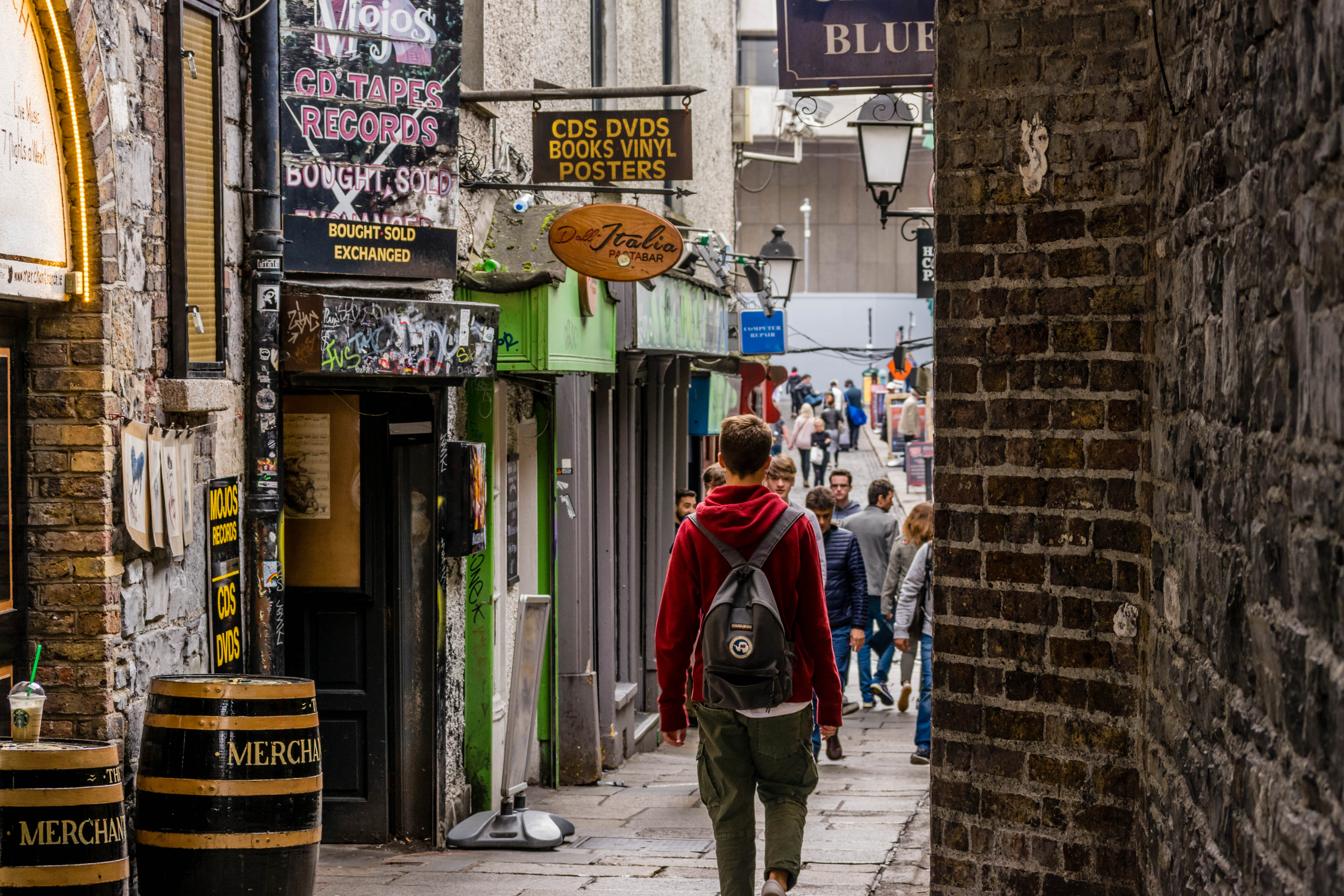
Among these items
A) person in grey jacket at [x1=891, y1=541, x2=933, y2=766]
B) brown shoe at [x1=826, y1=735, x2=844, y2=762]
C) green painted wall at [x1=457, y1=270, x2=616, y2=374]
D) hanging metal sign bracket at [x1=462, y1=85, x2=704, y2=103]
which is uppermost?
hanging metal sign bracket at [x1=462, y1=85, x2=704, y2=103]

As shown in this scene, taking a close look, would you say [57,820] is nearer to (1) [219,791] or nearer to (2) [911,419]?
(1) [219,791]

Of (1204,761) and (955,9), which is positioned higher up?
(955,9)

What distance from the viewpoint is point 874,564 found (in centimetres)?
1215

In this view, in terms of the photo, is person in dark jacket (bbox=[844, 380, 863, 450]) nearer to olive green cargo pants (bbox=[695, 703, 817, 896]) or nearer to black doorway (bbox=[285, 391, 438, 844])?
black doorway (bbox=[285, 391, 438, 844])

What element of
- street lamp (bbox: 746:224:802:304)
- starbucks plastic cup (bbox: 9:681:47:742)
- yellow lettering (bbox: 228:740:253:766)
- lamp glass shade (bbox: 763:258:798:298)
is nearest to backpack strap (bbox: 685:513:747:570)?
yellow lettering (bbox: 228:740:253:766)

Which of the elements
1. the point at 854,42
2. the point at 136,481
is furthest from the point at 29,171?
the point at 854,42

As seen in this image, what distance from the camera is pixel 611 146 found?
332 inches

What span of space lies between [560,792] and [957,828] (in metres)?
5.44

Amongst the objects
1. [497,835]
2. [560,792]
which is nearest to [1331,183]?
[497,835]

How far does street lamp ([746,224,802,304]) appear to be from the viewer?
17.7 meters

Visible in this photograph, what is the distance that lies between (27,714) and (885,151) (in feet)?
22.9

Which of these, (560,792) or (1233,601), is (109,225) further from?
(560,792)

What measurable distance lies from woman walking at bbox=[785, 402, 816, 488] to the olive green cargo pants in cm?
2238

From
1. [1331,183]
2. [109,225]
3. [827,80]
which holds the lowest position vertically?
[1331,183]
